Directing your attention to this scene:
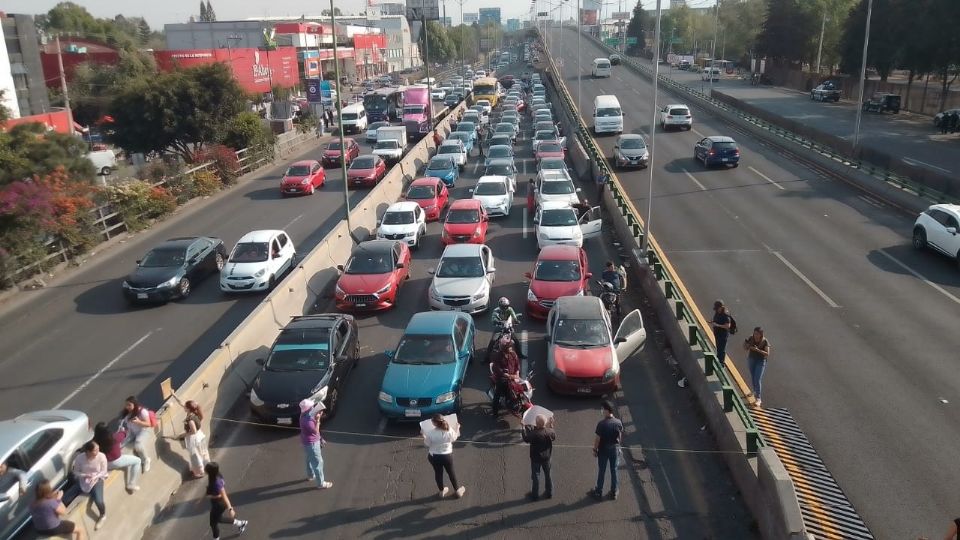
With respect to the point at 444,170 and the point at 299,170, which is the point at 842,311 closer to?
the point at 444,170

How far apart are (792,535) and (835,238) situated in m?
17.3

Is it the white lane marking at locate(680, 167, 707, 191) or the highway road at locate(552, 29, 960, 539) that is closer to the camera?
the highway road at locate(552, 29, 960, 539)

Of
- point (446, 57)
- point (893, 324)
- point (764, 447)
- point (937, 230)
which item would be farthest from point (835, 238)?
point (446, 57)

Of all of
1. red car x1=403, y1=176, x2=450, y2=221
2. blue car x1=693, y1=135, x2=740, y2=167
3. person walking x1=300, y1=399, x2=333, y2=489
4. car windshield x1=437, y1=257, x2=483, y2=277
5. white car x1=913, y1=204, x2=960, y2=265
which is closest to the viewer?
person walking x1=300, y1=399, x2=333, y2=489

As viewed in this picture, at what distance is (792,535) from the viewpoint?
27.1 ft

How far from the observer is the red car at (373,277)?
1803 centimetres

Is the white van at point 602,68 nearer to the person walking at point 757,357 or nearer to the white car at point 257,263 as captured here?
the white car at point 257,263

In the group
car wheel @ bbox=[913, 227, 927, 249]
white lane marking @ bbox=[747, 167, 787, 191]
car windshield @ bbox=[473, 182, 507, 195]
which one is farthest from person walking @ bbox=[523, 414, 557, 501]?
white lane marking @ bbox=[747, 167, 787, 191]

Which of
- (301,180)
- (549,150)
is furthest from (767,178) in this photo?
(301,180)

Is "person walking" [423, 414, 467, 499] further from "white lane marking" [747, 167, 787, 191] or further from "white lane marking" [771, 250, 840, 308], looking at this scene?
"white lane marking" [747, 167, 787, 191]

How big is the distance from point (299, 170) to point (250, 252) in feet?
45.6

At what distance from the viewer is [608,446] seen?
391 inches

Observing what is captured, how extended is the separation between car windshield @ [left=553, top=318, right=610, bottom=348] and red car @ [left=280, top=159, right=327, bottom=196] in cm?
2132

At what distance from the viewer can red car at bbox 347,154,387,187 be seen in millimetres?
34375
